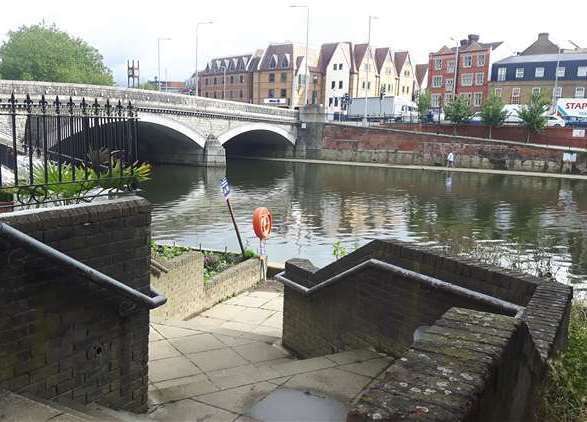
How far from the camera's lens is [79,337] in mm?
3965

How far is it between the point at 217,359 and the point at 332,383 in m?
1.92

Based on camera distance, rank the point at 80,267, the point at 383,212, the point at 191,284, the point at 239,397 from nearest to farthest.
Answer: the point at 80,267 < the point at 239,397 < the point at 191,284 < the point at 383,212

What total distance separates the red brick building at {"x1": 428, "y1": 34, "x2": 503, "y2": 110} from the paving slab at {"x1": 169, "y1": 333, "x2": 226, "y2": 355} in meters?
60.8

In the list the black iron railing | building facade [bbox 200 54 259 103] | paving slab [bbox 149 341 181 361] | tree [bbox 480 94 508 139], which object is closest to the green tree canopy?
tree [bbox 480 94 508 139]

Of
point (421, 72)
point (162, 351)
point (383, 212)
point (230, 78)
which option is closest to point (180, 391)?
point (162, 351)

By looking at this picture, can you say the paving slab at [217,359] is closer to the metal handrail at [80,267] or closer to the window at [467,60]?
the metal handrail at [80,267]

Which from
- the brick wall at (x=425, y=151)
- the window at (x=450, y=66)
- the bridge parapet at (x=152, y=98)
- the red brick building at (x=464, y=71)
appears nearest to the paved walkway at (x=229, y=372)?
the bridge parapet at (x=152, y=98)

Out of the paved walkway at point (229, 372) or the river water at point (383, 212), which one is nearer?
the paved walkway at point (229, 372)

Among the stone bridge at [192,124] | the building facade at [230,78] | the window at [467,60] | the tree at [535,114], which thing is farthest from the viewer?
the building facade at [230,78]

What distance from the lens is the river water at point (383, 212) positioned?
60.0ft

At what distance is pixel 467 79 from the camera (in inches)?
2655

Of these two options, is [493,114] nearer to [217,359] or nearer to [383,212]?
[383,212]

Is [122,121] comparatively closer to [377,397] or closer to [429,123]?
[377,397]

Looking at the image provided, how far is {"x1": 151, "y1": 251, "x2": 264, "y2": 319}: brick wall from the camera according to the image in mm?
8508
